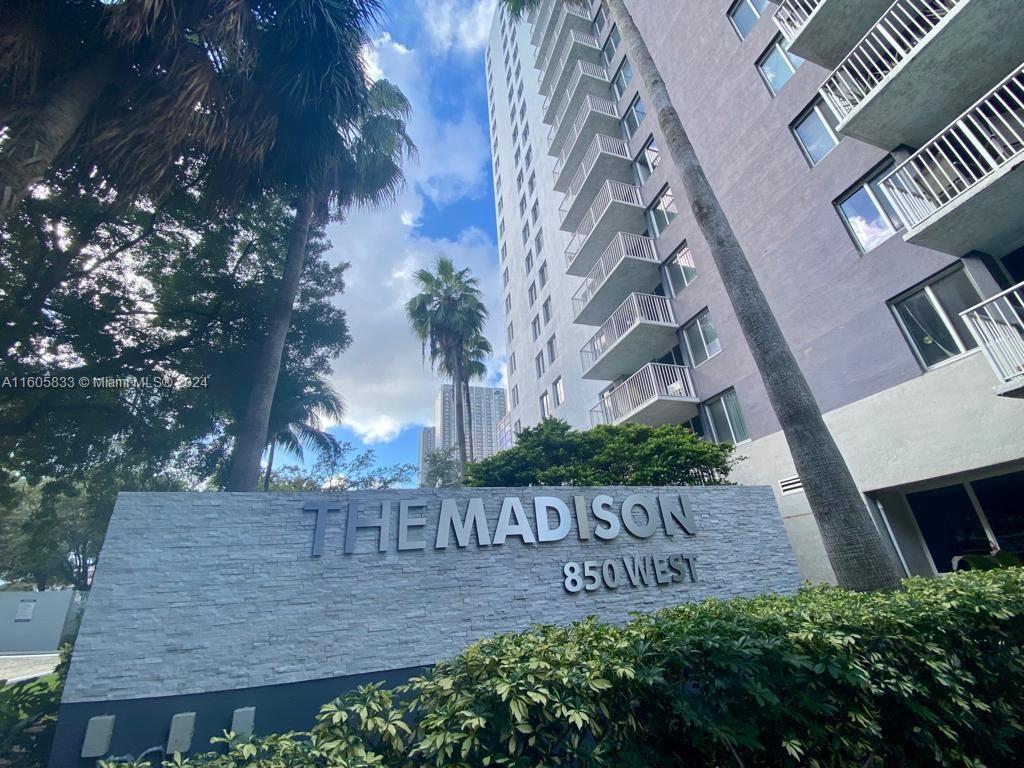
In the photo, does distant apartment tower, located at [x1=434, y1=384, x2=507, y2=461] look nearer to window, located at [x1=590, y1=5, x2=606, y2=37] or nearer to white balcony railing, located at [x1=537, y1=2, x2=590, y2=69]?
white balcony railing, located at [x1=537, y1=2, x2=590, y2=69]

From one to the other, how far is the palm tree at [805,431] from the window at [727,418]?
6958 millimetres

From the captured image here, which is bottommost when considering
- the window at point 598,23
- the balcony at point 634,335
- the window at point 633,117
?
the balcony at point 634,335

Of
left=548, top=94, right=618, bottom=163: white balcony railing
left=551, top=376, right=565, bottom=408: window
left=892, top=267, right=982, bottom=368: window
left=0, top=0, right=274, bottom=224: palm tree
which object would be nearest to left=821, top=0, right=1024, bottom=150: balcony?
left=892, top=267, right=982, bottom=368: window

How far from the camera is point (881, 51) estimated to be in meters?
8.59

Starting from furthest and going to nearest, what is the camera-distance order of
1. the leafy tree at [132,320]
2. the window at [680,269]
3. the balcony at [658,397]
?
the window at [680,269], the balcony at [658,397], the leafy tree at [132,320]

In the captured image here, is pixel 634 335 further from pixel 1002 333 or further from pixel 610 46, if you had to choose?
pixel 610 46

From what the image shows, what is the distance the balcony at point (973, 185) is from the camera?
658 cm

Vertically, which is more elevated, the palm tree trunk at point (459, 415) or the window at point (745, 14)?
the window at point (745, 14)

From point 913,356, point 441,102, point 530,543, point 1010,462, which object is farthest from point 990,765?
point 441,102

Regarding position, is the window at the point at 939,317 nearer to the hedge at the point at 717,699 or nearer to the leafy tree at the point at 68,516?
the hedge at the point at 717,699

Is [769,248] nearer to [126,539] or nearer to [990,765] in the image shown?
[990,765]

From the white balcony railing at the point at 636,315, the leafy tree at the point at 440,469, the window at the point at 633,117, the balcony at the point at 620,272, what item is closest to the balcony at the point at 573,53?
the window at the point at 633,117

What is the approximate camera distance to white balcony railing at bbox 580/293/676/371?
14.6 m

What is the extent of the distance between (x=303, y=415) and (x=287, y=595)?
11773 mm
